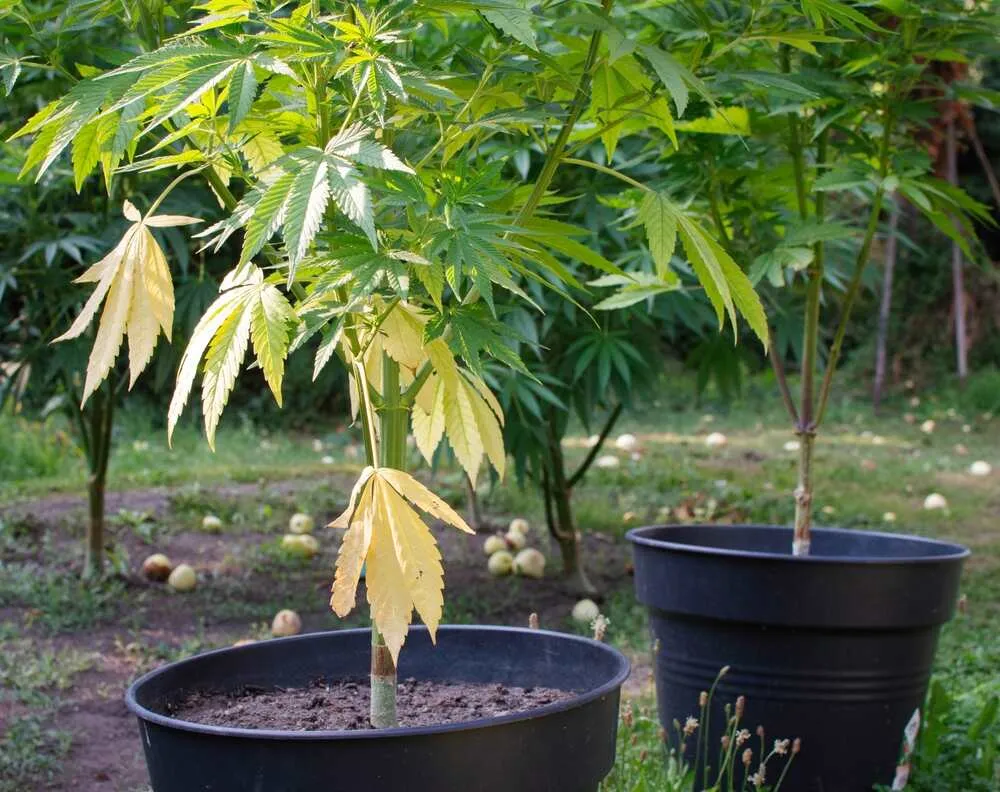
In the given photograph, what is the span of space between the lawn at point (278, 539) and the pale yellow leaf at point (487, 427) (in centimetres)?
86

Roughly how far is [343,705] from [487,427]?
17.4 inches

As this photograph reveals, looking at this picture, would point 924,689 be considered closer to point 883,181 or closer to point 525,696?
point 883,181

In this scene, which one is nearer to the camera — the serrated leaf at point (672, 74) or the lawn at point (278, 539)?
the serrated leaf at point (672, 74)

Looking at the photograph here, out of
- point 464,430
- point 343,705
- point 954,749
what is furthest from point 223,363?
point 954,749

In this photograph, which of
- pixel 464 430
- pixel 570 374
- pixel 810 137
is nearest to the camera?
pixel 464 430

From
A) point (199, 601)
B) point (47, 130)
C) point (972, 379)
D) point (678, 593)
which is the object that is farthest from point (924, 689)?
point (972, 379)

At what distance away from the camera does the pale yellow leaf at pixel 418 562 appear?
1238 mm

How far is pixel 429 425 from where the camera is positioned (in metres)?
1.72

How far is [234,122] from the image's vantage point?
44.5 inches

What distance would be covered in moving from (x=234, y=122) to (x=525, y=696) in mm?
904

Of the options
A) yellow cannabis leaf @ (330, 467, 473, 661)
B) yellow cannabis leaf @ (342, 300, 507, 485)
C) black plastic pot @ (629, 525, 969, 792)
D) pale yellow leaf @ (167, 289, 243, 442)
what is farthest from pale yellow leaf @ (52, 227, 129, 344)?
black plastic pot @ (629, 525, 969, 792)

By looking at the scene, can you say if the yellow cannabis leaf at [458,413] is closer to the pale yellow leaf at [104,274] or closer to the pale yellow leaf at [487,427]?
the pale yellow leaf at [487,427]

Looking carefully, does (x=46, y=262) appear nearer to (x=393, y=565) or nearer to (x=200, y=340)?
(x=200, y=340)

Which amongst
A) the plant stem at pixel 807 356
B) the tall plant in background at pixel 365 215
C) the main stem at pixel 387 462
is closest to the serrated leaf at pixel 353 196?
the tall plant in background at pixel 365 215
